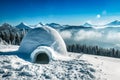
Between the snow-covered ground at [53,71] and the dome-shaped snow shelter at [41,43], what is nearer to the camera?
the snow-covered ground at [53,71]

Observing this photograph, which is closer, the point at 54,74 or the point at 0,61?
the point at 54,74

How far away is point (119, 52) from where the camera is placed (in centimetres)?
6050

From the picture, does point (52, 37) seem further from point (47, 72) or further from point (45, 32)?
point (47, 72)

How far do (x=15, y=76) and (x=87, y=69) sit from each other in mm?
6359

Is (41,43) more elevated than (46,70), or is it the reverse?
(41,43)

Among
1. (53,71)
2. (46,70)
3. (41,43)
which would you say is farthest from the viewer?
(41,43)

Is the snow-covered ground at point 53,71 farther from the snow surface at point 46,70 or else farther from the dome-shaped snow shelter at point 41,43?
the dome-shaped snow shelter at point 41,43

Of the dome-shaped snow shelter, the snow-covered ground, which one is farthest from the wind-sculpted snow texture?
the dome-shaped snow shelter

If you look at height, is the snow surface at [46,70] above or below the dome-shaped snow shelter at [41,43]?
below

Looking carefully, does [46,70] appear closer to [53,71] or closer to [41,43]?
[53,71]

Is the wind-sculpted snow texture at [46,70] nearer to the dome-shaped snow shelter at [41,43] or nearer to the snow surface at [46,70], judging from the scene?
the snow surface at [46,70]

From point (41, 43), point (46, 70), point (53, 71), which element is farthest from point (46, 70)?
point (41, 43)

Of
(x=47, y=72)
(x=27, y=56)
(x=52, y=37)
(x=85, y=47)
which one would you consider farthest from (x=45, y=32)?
(x=85, y=47)

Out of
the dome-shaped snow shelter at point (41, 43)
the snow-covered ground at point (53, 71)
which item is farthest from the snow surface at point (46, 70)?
the dome-shaped snow shelter at point (41, 43)
